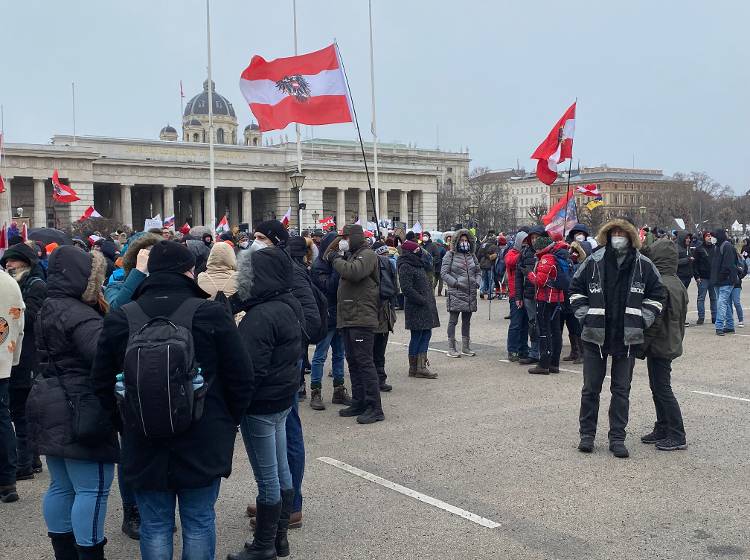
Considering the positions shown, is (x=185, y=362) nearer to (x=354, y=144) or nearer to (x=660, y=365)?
(x=660, y=365)

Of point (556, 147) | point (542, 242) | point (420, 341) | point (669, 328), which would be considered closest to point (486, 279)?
point (556, 147)

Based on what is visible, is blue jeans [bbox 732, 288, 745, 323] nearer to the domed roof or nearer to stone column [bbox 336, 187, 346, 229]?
stone column [bbox 336, 187, 346, 229]

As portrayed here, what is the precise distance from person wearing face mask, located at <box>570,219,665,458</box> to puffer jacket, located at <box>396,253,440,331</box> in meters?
3.47

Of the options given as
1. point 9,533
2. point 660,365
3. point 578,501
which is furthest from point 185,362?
point 660,365

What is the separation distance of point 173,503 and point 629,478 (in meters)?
3.89

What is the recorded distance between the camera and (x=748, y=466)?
643cm

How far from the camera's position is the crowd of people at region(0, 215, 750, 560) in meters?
3.69

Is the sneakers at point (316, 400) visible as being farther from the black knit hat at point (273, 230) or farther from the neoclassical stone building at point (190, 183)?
the neoclassical stone building at point (190, 183)

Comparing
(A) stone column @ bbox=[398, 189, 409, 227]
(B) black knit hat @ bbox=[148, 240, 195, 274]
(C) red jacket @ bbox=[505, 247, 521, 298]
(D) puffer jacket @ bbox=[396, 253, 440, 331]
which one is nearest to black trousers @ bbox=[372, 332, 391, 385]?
(D) puffer jacket @ bbox=[396, 253, 440, 331]

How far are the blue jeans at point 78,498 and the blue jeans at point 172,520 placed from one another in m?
0.59

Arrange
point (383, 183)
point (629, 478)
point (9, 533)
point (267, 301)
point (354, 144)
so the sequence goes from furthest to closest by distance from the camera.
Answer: point (354, 144)
point (383, 183)
point (629, 478)
point (9, 533)
point (267, 301)

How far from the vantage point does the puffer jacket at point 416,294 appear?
33.9 ft

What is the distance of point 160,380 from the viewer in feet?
11.3

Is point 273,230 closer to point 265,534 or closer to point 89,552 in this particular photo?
point 265,534
